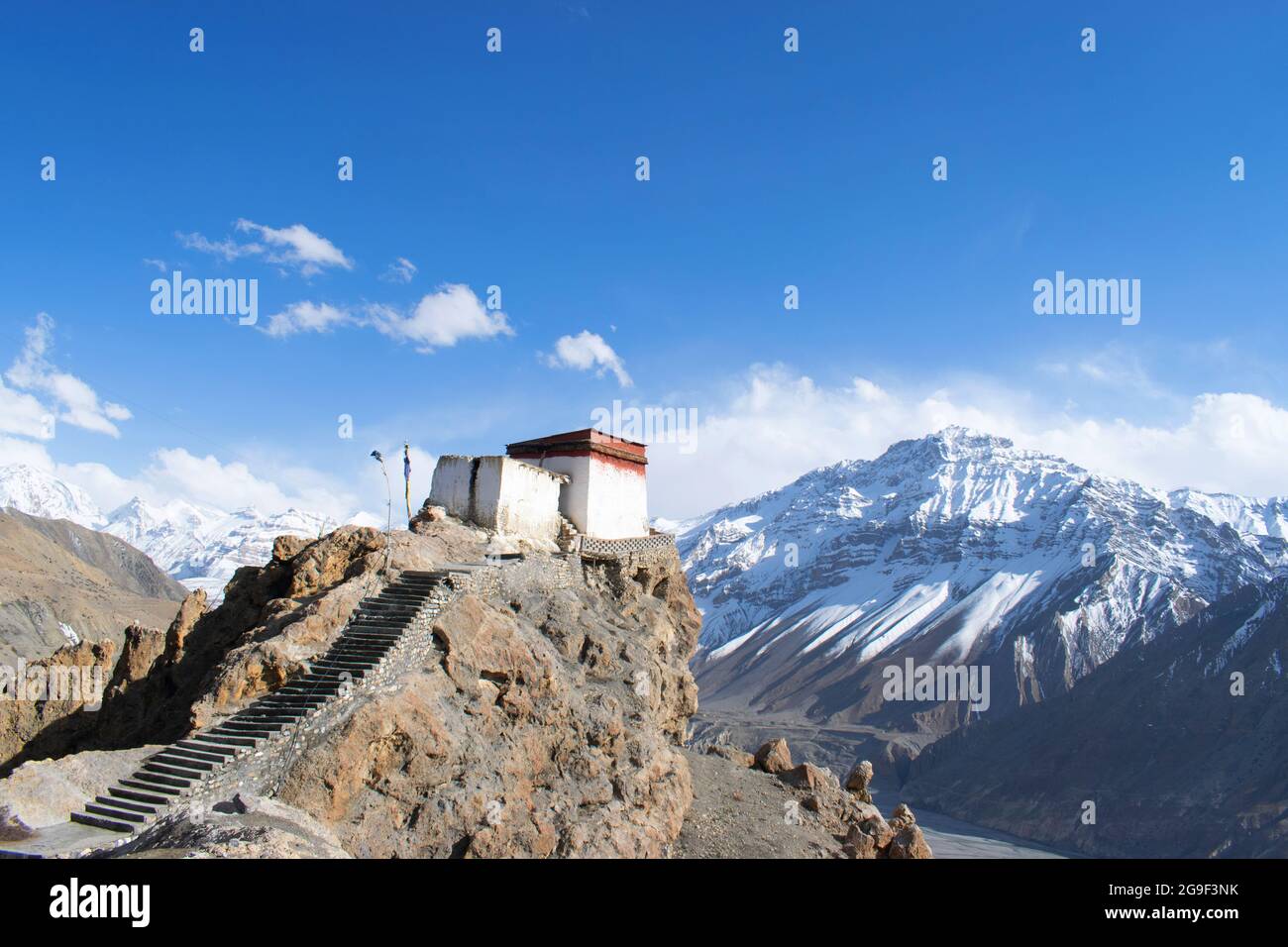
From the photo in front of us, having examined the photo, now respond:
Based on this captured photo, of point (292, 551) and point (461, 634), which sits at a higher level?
point (292, 551)

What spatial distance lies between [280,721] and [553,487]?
1658cm

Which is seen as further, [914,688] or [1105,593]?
[1105,593]

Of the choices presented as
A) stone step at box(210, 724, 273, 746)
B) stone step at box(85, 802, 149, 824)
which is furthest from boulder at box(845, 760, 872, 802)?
stone step at box(85, 802, 149, 824)

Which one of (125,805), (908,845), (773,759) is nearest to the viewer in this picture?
(125,805)

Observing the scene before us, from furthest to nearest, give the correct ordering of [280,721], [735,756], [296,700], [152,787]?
[735,756], [296,700], [280,721], [152,787]

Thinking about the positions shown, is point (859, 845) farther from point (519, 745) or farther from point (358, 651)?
point (358, 651)

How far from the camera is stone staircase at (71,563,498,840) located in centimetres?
1569

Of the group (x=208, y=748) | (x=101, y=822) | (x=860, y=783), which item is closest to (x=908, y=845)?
(x=860, y=783)

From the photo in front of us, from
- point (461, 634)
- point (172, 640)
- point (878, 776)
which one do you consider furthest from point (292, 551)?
point (878, 776)

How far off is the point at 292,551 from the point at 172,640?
584 centimetres

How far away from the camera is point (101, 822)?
1498cm

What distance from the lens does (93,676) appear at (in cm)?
4378

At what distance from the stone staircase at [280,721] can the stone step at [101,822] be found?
0.02 meters
